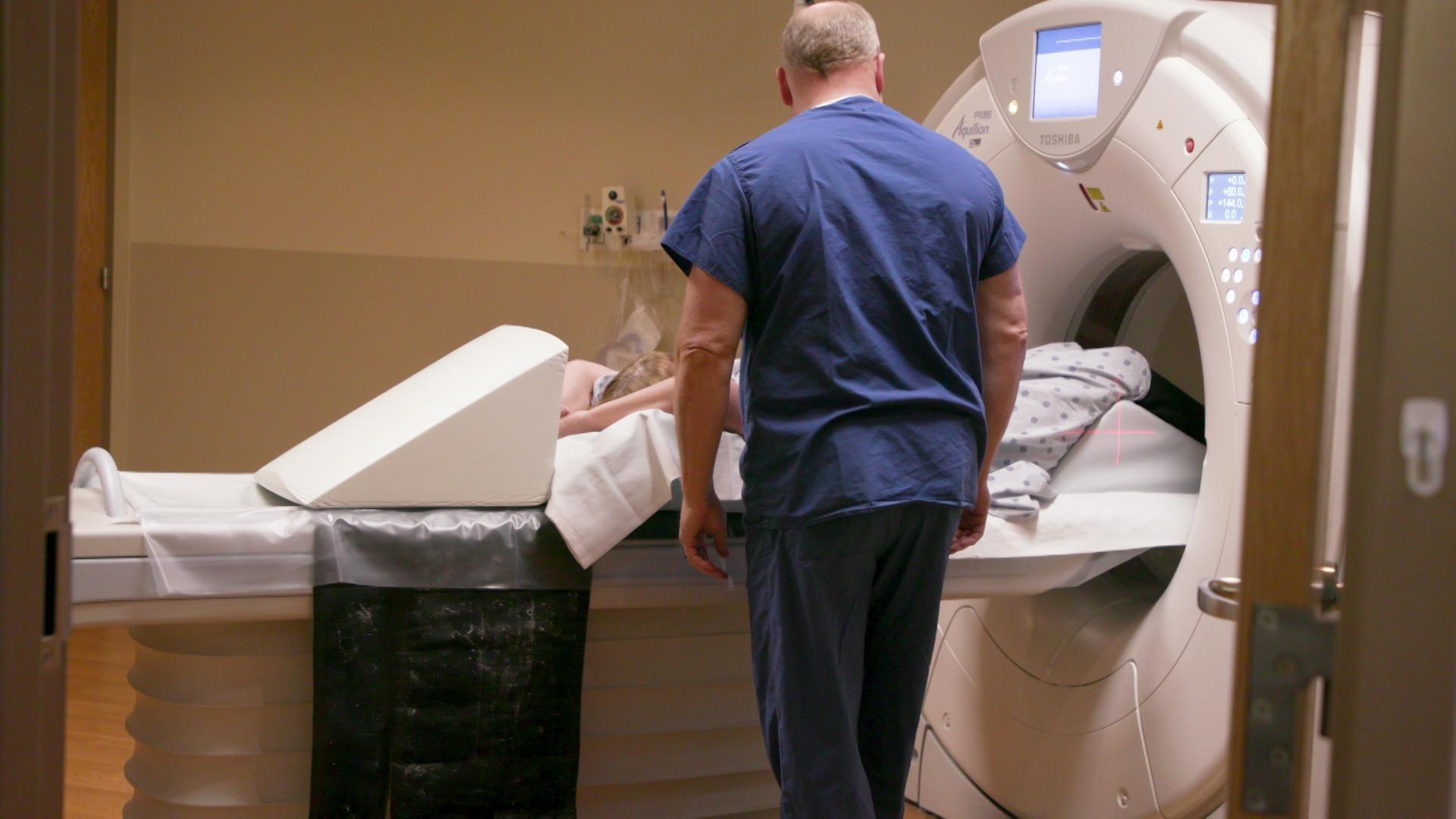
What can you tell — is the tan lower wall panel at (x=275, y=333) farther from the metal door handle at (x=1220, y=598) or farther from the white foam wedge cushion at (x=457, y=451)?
the metal door handle at (x=1220, y=598)

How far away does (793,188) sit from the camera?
161 centimetres

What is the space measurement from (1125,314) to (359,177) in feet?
7.81

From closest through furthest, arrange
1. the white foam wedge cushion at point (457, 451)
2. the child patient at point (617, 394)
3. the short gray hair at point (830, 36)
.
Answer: the short gray hair at point (830, 36), the white foam wedge cushion at point (457, 451), the child patient at point (617, 394)

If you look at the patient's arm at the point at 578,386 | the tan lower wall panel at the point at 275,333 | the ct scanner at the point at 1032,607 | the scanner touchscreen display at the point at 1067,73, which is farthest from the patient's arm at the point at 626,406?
the tan lower wall panel at the point at 275,333

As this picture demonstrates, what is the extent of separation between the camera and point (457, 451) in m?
1.84

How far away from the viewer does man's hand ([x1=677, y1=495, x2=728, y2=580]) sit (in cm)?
174

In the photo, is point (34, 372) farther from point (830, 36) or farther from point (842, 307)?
point (830, 36)

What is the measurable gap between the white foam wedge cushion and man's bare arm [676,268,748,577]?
0.29 meters

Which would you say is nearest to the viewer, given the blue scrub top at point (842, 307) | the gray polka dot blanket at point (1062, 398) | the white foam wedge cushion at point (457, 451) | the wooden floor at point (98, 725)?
the blue scrub top at point (842, 307)

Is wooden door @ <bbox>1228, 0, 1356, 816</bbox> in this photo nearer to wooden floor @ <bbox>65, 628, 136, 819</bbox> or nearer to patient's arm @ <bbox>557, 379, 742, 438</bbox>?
patient's arm @ <bbox>557, 379, 742, 438</bbox>

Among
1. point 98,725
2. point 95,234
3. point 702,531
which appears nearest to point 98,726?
point 98,725

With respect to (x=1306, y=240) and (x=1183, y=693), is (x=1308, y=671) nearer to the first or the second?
(x=1306, y=240)

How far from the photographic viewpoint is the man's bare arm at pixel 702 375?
1.61 meters

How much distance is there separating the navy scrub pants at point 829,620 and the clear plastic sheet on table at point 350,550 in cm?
37
